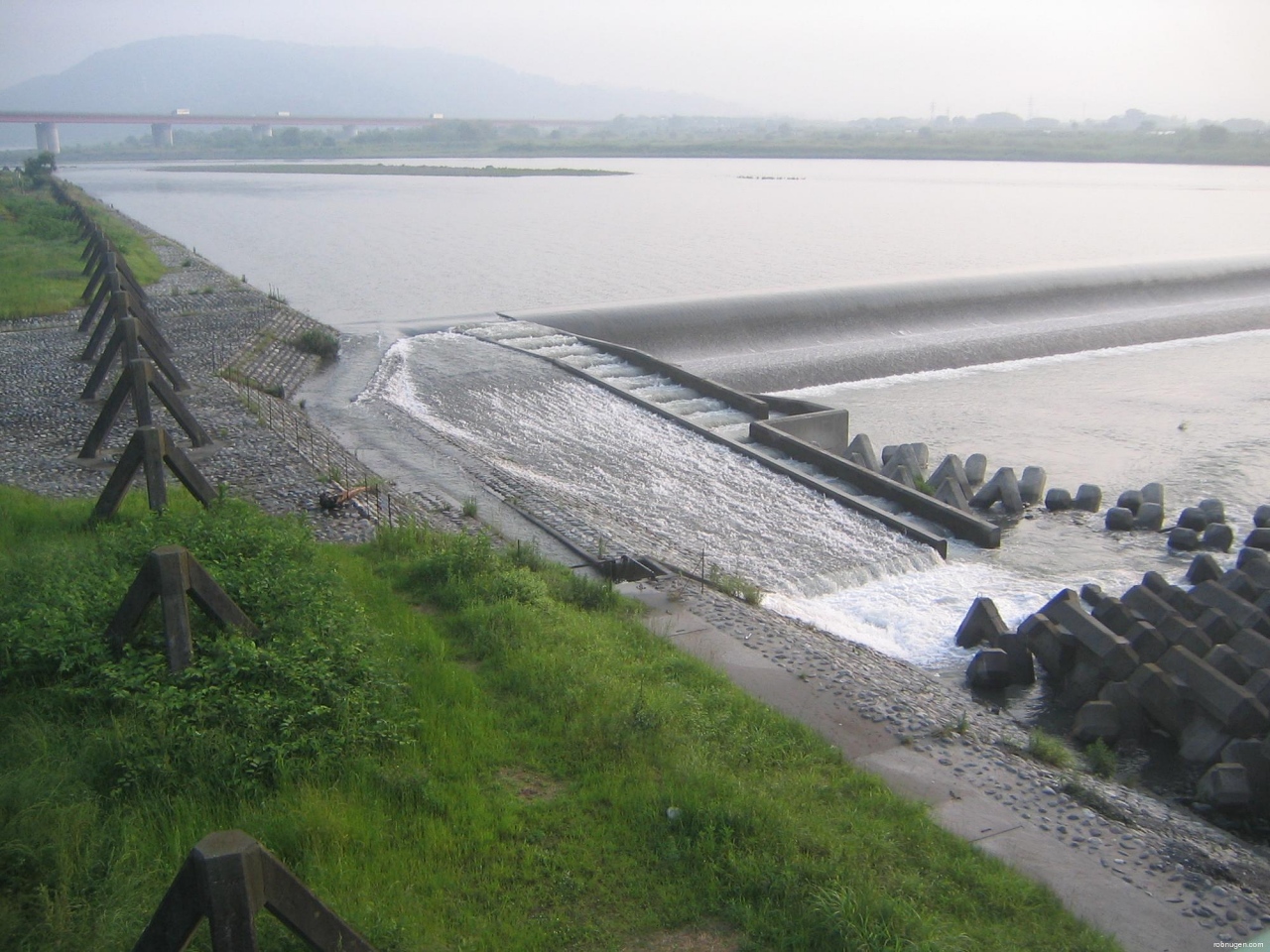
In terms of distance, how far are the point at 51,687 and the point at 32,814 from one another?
6.55 feet

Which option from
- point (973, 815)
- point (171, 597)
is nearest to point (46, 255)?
point (171, 597)

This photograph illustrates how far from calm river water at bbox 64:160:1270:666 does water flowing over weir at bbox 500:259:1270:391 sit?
47 cm

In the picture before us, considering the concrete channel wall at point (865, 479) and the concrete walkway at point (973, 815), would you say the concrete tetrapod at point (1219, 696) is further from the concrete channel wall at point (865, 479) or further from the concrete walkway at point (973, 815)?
the concrete channel wall at point (865, 479)

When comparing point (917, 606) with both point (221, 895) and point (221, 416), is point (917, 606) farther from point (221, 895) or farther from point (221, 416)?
point (221, 416)

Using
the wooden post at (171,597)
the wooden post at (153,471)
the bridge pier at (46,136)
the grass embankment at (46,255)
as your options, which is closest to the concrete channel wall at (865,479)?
the wooden post at (153,471)

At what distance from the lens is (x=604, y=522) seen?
16609 mm

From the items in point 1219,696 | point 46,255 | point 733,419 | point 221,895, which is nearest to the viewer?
point 221,895

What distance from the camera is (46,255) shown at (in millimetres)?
38625

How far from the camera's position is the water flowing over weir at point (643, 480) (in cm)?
1606

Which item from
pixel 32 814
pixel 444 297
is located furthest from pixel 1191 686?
pixel 444 297

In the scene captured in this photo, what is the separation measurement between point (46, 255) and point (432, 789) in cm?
3797

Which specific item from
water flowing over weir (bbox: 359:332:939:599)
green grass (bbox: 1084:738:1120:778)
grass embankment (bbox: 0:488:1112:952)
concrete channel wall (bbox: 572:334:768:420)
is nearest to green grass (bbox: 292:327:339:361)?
water flowing over weir (bbox: 359:332:939:599)

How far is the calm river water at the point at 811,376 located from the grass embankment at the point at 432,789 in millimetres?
5590

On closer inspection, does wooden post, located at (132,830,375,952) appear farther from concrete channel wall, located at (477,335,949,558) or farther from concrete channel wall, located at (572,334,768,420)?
concrete channel wall, located at (572,334,768,420)
